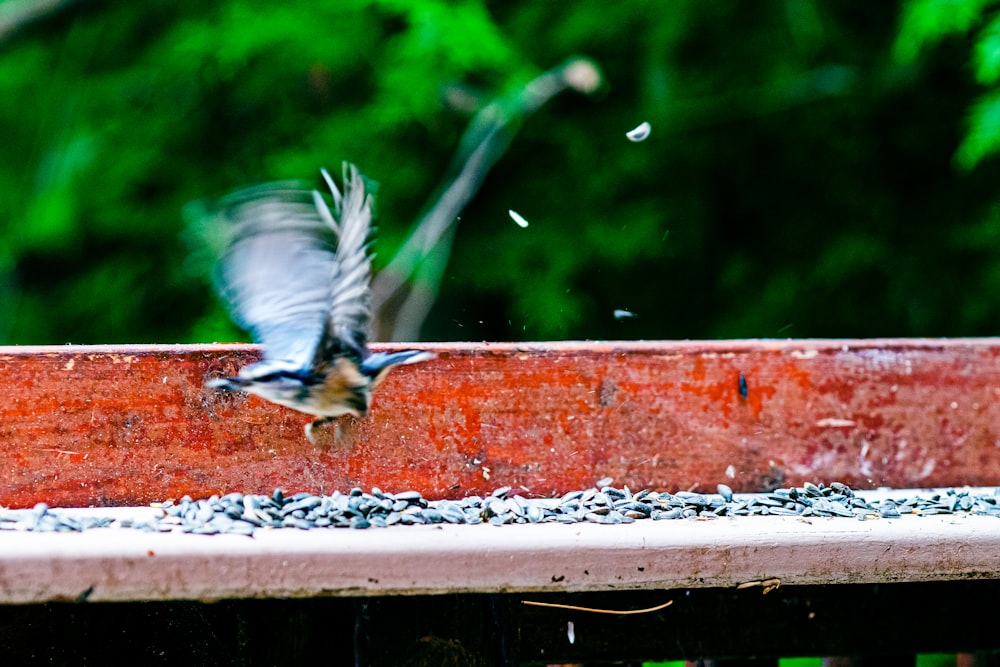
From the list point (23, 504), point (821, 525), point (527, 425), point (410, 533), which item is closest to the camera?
point (410, 533)

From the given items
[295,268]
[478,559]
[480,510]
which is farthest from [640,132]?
[478,559]

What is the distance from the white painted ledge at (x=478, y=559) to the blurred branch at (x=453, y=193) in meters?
2.13

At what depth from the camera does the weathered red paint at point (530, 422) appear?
5.25 feet

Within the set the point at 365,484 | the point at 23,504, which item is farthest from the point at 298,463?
the point at 23,504

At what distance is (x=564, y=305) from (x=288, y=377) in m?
2.37

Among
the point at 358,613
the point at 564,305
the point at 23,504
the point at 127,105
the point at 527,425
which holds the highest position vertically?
the point at 127,105

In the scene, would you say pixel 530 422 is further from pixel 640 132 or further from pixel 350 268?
pixel 640 132

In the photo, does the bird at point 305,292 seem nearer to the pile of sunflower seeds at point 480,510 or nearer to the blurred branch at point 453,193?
the pile of sunflower seeds at point 480,510

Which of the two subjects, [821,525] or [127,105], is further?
[127,105]

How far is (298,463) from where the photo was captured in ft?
5.36

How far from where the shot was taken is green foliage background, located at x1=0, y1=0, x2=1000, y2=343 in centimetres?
400

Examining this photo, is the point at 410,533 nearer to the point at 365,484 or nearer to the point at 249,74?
the point at 365,484

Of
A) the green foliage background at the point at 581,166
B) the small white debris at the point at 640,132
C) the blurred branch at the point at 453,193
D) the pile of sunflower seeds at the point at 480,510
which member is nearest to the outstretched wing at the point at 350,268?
the pile of sunflower seeds at the point at 480,510

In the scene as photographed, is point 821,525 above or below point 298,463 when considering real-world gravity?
below
